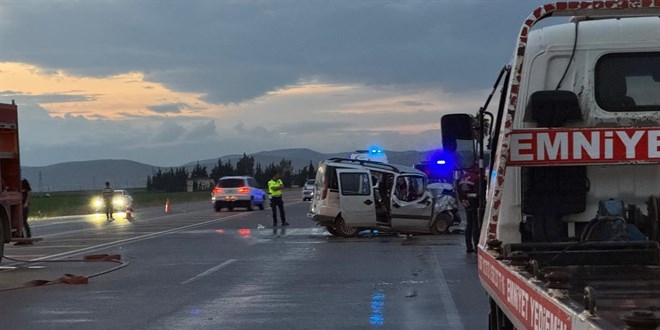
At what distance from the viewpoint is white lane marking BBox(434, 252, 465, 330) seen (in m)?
9.16

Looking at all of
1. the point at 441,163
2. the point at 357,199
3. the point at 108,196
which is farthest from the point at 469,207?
the point at 108,196

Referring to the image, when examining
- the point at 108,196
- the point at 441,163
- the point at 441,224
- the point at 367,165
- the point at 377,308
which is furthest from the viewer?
the point at 108,196

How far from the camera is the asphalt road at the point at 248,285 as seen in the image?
9.65 meters

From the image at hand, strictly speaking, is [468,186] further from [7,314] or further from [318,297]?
[7,314]

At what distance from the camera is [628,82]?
5.91m

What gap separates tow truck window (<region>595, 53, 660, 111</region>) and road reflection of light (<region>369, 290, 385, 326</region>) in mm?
4265

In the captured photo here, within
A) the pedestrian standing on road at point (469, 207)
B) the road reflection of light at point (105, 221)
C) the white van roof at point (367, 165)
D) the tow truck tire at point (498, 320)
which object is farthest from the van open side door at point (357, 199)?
the tow truck tire at point (498, 320)

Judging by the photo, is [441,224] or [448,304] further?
[441,224]

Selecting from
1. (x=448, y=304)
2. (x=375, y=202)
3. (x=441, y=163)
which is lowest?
(x=448, y=304)

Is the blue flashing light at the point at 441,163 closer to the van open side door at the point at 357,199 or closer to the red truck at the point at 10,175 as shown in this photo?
the van open side door at the point at 357,199

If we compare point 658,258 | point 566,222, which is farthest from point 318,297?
point 658,258

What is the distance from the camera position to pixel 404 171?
73.3ft

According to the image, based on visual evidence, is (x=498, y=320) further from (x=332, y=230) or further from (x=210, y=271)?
(x=332, y=230)

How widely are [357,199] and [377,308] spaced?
11688 mm
